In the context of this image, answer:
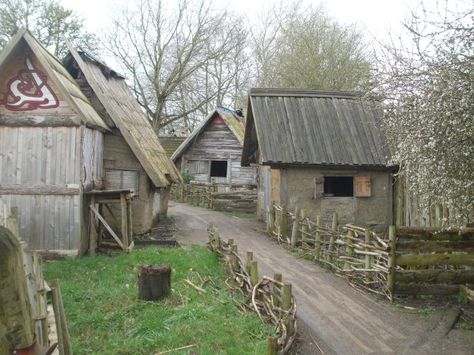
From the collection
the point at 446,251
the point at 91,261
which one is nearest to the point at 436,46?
the point at 446,251

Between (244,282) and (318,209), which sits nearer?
(244,282)

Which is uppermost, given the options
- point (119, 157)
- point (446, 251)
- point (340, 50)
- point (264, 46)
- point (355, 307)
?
point (264, 46)

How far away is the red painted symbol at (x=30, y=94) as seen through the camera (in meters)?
11.3

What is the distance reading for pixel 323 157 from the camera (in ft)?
47.5

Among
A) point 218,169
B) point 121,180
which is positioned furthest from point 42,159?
point 218,169

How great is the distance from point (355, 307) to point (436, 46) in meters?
4.29

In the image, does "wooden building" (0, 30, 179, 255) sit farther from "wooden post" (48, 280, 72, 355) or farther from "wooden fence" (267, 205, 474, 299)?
"wooden fence" (267, 205, 474, 299)

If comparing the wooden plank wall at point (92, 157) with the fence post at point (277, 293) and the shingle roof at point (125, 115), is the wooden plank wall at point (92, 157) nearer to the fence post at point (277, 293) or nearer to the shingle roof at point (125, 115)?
the shingle roof at point (125, 115)

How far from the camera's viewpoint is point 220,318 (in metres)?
6.69

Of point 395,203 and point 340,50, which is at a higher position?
point 340,50

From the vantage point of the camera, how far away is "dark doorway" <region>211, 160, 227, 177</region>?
90.1 feet

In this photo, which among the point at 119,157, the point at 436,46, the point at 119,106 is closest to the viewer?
the point at 436,46

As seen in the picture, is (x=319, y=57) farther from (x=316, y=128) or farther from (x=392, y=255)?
(x=392, y=255)

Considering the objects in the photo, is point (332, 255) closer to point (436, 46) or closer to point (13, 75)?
point (436, 46)
